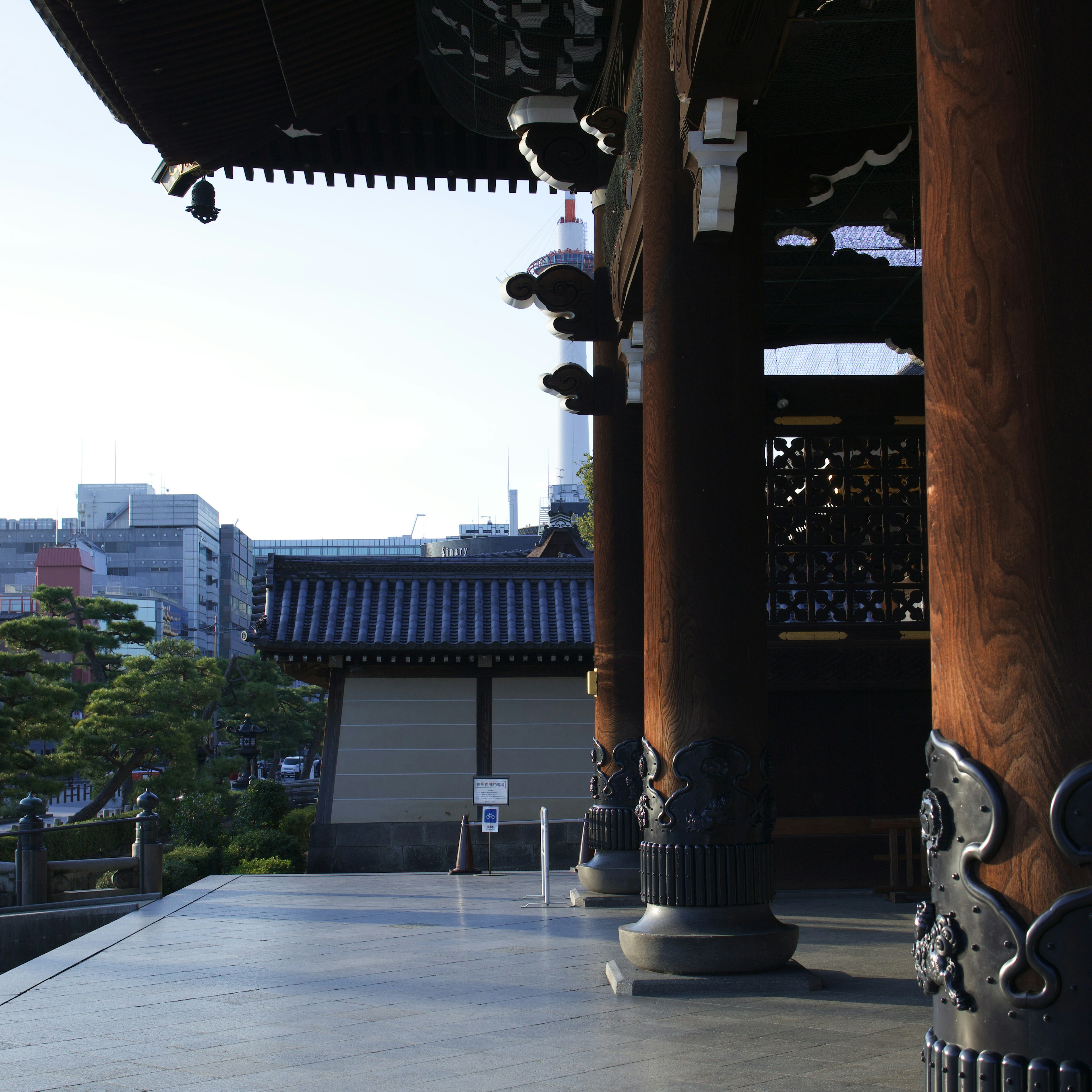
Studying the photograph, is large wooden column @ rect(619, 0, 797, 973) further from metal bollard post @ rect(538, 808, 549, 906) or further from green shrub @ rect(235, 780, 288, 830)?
green shrub @ rect(235, 780, 288, 830)

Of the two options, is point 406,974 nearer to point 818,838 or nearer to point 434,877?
point 818,838

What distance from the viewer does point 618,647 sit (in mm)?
10305

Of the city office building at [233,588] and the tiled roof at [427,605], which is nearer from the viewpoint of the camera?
the tiled roof at [427,605]

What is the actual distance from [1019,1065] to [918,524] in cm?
883

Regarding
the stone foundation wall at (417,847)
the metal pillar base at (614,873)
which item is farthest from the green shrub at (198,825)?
the metal pillar base at (614,873)

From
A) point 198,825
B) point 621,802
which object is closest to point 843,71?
point 621,802

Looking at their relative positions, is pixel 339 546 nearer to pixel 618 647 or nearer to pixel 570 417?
pixel 570 417

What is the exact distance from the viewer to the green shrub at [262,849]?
18375 millimetres

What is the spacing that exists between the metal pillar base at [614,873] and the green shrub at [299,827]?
10.6 meters

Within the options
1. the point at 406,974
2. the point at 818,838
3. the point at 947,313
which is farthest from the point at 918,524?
the point at 947,313

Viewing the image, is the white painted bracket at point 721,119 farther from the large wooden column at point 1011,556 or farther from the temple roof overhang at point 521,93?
the large wooden column at point 1011,556

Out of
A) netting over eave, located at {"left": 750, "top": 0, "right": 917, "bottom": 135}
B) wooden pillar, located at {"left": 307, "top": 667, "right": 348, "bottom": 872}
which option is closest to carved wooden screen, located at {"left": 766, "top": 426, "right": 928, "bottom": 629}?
netting over eave, located at {"left": 750, "top": 0, "right": 917, "bottom": 135}

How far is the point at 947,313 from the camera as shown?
9.42 ft

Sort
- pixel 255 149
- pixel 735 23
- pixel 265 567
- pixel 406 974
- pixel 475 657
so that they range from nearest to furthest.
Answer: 1. pixel 735 23
2. pixel 406 974
3. pixel 255 149
4. pixel 475 657
5. pixel 265 567
